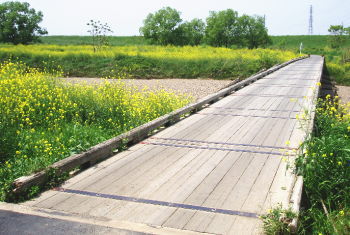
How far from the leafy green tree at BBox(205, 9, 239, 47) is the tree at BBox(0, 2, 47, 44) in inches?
1244

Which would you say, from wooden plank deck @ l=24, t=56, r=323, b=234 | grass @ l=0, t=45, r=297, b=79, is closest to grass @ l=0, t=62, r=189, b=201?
wooden plank deck @ l=24, t=56, r=323, b=234

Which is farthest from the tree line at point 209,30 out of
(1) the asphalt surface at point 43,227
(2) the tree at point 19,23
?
(1) the asphalt surface at point 43,227

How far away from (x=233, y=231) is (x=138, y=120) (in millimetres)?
5029

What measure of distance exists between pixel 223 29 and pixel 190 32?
635cm

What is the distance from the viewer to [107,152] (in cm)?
569

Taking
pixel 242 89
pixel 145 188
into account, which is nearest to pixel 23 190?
pixel 145 188

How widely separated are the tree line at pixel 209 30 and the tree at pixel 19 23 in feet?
64.5

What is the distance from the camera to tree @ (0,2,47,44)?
229 feet

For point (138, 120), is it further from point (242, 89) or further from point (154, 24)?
point (154, 24)

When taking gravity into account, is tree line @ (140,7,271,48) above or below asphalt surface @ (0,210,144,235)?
above

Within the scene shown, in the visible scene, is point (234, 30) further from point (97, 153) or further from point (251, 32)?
point (97, 153)

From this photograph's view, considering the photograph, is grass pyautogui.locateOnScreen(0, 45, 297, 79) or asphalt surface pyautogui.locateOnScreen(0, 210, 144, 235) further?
grass pyautogui.locateOnScreen(0, 45, 297, 79)

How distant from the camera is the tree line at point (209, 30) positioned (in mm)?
73231

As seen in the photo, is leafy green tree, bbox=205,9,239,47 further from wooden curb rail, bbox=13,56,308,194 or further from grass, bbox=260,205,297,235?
grass, bbox=260,205,297,235
